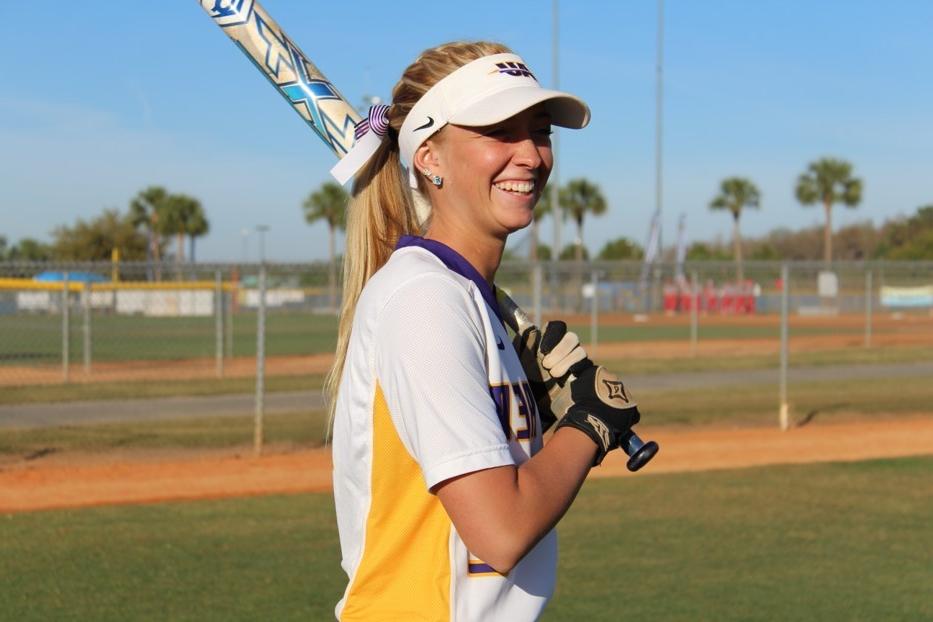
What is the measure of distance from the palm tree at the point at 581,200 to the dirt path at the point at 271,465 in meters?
65.8

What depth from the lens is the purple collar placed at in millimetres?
2146

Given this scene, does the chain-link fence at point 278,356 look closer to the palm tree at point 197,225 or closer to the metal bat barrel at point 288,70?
the metal bat barrel at point 288,70

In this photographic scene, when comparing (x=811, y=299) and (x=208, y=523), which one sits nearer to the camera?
(x=208, y=523)

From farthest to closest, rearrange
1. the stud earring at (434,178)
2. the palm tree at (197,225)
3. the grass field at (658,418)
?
the palm tree at (197,225), the grass field at (658,418), the stud earring at (434,178)

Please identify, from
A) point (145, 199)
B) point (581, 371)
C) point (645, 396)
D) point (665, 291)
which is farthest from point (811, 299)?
point (581, 371)

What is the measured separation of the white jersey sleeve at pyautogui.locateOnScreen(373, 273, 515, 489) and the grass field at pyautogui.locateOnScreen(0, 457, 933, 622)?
15.1 ft

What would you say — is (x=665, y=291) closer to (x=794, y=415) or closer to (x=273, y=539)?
(x=794, y=415)

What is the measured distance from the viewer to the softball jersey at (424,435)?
191 cm

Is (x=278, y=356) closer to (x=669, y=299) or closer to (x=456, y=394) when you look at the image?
(x=456, y=394)

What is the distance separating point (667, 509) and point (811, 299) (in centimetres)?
5814

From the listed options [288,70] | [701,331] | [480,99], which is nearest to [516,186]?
[480,99]

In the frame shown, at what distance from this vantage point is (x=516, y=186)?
7.30 feet

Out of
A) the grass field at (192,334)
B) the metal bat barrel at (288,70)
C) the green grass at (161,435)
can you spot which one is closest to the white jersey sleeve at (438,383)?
the metal bat barrel at (288,70)

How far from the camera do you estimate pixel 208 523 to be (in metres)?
9.16
